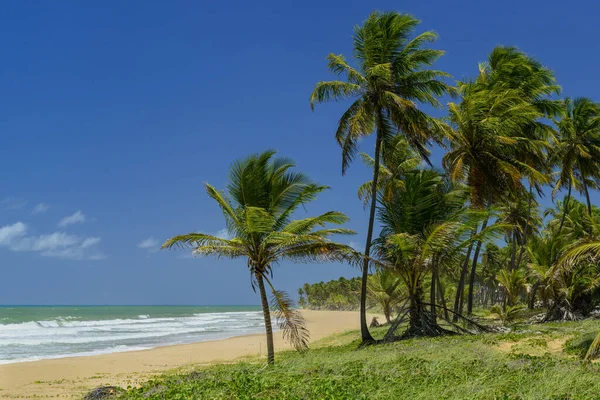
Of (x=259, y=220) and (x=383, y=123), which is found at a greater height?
(x=383, y=123)

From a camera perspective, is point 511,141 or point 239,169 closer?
point 239,169

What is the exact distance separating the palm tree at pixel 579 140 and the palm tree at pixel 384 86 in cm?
1313

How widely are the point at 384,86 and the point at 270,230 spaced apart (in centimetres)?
783

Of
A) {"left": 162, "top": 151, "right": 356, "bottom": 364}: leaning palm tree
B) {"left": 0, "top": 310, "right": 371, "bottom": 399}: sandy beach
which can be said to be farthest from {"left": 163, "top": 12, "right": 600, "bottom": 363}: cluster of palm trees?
{"left": 0, "top": 310, "right": 371, "bottom": 399}: sandy beach

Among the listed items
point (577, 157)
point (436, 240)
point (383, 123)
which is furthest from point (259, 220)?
point (577, 157)

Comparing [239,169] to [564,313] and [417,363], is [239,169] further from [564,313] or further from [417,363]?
[564,313]

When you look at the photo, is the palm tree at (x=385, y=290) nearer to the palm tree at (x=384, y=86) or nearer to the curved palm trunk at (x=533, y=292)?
the curved palm trunk at (x=533, y=292)

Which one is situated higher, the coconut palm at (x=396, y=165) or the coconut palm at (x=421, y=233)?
the coconut palm at (x=396, y=165)

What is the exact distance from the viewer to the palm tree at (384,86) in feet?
59.1

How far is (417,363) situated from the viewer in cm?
981

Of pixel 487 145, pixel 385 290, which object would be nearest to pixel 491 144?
pixel 487 145

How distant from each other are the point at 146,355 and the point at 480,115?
58.5 feet

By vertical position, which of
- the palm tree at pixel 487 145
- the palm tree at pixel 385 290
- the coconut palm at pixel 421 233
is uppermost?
the palm tree at pixel 487 145

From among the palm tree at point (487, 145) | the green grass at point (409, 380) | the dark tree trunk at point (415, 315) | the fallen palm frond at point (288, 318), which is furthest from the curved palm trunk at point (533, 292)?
the fallen palm frond at point (288, 318)
